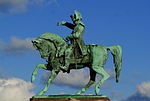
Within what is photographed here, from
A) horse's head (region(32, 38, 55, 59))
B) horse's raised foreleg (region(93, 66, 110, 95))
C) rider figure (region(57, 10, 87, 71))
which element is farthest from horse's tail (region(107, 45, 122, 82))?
horse's head (region(32, 38, 55, 59))

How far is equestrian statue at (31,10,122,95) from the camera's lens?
3044cm

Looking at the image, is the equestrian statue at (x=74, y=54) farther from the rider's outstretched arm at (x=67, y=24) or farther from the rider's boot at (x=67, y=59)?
the rider's outstretched arm at (x=67, y=24)

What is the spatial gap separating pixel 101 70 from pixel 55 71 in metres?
2.19

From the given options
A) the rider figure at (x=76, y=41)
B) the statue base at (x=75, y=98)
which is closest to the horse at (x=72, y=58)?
the rider figure at (x=76, y=41)

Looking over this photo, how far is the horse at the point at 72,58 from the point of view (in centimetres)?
3041

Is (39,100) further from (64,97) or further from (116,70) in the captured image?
(116,70)

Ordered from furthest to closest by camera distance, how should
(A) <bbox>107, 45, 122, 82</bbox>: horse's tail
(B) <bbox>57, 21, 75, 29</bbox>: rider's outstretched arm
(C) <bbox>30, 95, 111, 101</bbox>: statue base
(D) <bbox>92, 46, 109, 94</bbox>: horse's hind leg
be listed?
(B) <bbox>57, 21, 75, 29</bbox>: rider's outstretched arm, (A) <bbox>107, 45, 122, 82</bbox>: horse's tail, (D) <bbox>92, 46, 109, 94</bbox>: horse's hind leg, (C) <bbox>30, 95, 111, 101</bbox>: statue base

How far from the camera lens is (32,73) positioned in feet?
101

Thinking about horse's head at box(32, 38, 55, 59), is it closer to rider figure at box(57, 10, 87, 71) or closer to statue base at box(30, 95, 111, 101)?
rider figure at box(57, 10, 87, 71)

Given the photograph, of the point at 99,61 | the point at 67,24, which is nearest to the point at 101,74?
the point at 99,61

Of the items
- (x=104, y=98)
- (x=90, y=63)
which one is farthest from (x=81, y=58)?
(x=104, y=98)

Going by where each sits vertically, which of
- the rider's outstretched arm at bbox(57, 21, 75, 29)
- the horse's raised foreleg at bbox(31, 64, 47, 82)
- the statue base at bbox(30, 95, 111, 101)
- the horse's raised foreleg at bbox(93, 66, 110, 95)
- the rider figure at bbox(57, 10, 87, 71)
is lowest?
the statue base at bbox(30, 95, 111, 101)

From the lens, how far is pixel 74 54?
3066 cm

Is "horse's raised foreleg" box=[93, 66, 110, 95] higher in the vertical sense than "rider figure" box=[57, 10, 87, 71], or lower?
lower
